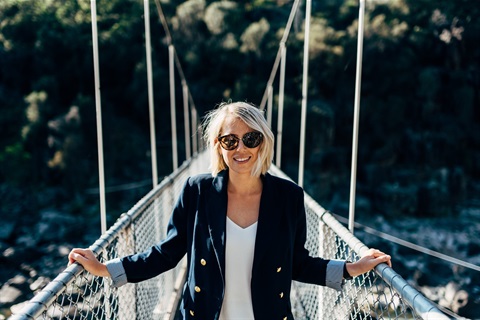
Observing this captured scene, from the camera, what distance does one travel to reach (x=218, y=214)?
79 cm

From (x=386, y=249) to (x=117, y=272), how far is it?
1398cm

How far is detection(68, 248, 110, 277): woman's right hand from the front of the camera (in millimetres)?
803

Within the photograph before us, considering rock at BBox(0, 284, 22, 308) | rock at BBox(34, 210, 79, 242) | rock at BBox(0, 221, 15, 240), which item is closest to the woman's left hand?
rock at BBox(0, 284, 22, 308)

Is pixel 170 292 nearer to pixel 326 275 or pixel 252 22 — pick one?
pixel 326 275

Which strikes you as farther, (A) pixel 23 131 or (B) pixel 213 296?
(A) pixel 23 131

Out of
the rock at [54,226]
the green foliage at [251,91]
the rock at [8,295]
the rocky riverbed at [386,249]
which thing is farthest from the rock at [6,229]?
the rock at [8,295]

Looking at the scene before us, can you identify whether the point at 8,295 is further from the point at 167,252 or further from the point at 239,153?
A: the point at 239,153

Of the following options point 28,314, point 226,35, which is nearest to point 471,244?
point 226,35

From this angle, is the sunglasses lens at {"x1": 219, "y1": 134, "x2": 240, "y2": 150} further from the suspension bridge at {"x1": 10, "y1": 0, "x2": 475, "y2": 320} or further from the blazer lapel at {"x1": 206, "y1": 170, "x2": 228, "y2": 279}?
the suspension bridge at {"x1": 10, "y1": 0, "x2": 475, "y2": 320}

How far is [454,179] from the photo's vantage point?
17984 mm

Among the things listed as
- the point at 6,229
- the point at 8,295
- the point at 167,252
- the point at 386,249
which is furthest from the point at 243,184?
the point at 6,229

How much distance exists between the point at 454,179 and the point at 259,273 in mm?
19162

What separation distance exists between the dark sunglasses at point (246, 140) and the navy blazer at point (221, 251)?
59 mm

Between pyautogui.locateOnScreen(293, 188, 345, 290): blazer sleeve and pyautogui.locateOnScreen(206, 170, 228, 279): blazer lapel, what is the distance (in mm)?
144
